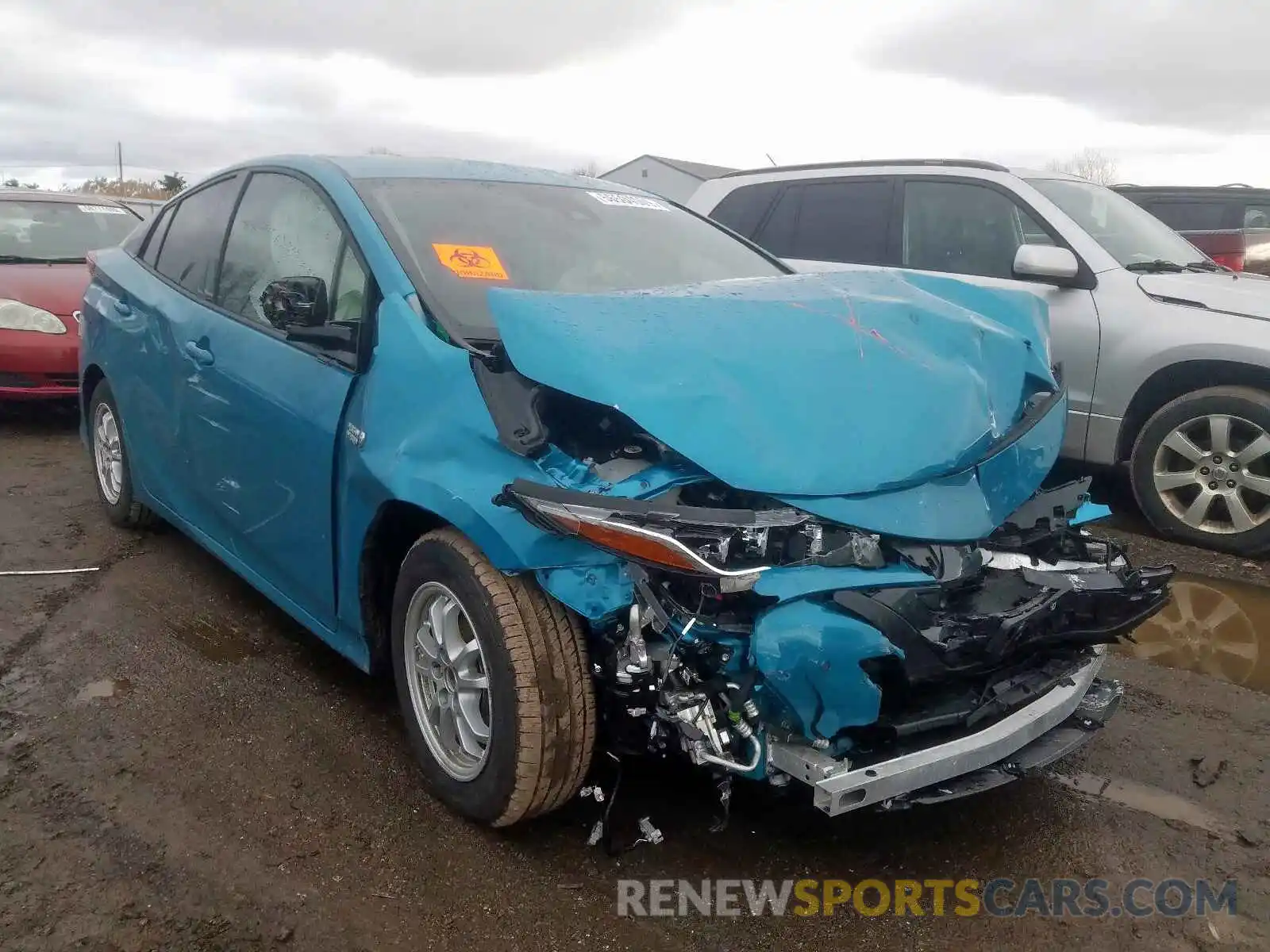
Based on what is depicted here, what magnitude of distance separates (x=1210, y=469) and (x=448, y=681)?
3885mm

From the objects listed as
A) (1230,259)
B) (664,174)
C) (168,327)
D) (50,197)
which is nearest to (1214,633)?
(168,327)

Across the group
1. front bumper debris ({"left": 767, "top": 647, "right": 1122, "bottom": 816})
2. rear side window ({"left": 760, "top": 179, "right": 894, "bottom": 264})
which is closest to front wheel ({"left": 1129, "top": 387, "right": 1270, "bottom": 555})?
rear side window ({"left": 760, "top": 179, "right": 894, "bottom": 264})

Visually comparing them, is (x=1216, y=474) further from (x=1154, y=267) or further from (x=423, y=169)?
(x=423, y=169)

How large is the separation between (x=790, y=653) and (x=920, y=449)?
651mm

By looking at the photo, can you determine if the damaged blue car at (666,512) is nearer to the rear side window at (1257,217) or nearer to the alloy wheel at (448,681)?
the alloy wheel at (448,681)

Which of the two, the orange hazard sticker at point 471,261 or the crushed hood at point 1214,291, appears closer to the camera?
the orange hazard sticker at point 471,261

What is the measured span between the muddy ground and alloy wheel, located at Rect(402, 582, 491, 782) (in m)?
0.19

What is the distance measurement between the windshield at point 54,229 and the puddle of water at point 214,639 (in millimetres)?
5133

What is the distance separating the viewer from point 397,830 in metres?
2.62

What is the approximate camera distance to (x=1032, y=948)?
2.25 m

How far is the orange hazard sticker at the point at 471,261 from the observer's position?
296cm

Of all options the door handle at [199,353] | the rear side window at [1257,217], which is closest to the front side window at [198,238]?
→ the door handle at [199,353]

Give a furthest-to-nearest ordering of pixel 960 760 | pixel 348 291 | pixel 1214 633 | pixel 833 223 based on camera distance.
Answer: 1. pixel 833 223
2. pixel 1214 633
3. pixel 348 291
4. pixel 960 760

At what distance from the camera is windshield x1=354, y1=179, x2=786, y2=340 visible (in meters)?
2.91
